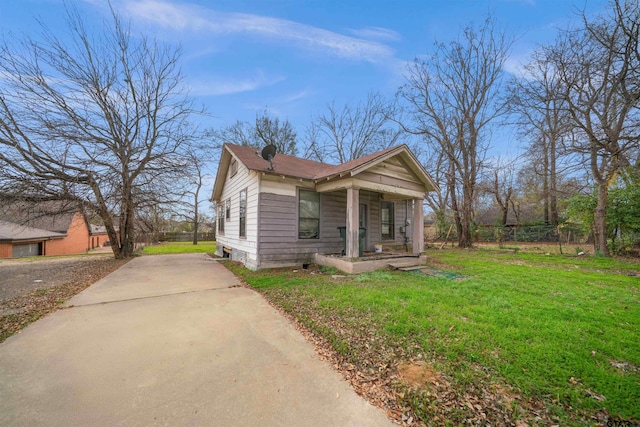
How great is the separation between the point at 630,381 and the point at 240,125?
2382 centimetres

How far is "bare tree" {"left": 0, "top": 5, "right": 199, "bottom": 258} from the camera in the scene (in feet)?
28.1

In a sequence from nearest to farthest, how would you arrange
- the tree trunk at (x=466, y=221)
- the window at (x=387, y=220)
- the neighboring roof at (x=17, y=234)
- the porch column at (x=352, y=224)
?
the porch column at (x=352, y=224) < the window at (x=387, y=220) < the tree trunk at (x=466, y=221) < the neighboring roof at (x=17, y=234)

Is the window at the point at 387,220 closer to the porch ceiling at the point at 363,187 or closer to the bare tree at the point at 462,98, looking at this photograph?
the porch ceiling at the point at 363,187

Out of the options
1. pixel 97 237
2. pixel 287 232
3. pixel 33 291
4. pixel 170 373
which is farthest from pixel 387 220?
pixel 97 237

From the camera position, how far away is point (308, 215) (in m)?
8.38

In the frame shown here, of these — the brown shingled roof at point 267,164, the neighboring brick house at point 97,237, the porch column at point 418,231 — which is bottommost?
the neighboring brick house at point 97,237

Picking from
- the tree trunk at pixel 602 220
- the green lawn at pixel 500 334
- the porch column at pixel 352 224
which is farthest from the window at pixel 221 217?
the tree trunk at pixel 602 220

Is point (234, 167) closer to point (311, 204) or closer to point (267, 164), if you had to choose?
point (267, 164)

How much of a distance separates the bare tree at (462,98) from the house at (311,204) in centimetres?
863

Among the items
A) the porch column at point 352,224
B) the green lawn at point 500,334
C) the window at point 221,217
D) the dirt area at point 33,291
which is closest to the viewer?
the green lawn at point 500,334

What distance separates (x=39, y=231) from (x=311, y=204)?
2698 cm

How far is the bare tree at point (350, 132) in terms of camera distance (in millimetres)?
20781

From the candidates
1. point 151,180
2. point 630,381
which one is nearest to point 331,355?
point 630,381

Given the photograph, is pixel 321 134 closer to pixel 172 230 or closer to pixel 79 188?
pixel 79 188
